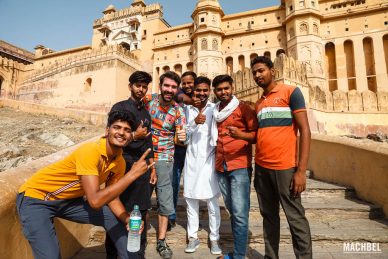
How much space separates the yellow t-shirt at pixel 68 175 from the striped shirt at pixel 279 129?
61.8 inches

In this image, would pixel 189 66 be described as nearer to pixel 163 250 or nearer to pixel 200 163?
pixel 200 163

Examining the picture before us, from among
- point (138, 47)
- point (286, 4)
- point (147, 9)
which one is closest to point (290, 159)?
point (286, 4)

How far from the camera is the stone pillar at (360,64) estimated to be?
22.0 m

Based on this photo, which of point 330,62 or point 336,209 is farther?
point 330,62

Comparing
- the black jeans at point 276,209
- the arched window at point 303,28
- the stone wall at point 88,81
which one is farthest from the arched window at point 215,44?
the black jeans at point 276,209

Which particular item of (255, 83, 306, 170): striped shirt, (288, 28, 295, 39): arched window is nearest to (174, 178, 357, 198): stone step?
(255, 83, 306, 170): striped shirt

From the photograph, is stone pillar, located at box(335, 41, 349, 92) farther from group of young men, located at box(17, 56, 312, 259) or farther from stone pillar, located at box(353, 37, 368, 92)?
group of young men, located at box(17, 56, 312, 259)

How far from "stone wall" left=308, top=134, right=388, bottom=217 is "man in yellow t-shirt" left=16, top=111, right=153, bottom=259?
3.65 meters

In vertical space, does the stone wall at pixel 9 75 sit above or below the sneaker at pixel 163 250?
above

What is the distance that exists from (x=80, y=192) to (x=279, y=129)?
1.96 m

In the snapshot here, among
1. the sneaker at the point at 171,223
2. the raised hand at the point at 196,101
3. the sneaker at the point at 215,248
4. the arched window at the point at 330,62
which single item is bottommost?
the sneaker at the point at 215,248

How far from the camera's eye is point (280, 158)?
2.39 m

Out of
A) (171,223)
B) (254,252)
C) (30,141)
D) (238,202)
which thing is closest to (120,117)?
(238,202)

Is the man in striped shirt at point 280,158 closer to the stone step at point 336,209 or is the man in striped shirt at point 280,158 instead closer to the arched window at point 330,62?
the stone step at point 336,209
